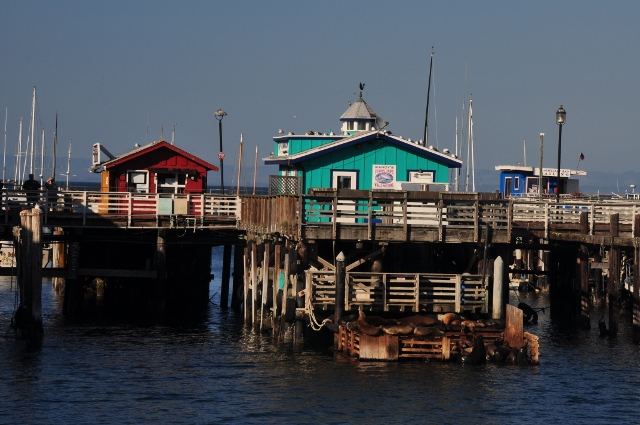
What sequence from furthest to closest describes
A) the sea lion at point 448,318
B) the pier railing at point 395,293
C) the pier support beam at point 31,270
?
the pier support beam at point 31,270 < the pier railing at point 395,293 < the sea lion at point 448,318

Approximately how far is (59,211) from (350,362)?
17.5 m

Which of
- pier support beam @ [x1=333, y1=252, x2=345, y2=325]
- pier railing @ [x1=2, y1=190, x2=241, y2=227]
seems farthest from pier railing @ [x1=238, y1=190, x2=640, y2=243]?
pier railing @ [x1=2, y1=190, x2=241, y2=227]

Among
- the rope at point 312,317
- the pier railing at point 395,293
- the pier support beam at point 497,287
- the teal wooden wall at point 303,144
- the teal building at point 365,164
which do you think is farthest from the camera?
the teal wooden wall at point 303,144

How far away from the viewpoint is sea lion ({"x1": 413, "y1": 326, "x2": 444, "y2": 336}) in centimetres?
3091

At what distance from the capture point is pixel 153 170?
51688mm

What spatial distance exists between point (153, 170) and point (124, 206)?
4.00 meters

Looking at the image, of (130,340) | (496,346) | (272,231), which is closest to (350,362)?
(496,346)

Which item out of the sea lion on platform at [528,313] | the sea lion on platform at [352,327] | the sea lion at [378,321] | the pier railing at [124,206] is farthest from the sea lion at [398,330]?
the pier railing at [124,206]

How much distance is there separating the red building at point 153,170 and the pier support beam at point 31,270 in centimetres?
1751

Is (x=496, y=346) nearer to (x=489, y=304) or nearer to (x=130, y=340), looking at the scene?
(x=489, y=304)

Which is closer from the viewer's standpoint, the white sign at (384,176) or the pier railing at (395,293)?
the pier railing at (395,293)

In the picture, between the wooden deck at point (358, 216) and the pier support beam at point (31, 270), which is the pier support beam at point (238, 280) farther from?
the pier support beam at point (31, 270)

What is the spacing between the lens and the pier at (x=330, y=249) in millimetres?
32531

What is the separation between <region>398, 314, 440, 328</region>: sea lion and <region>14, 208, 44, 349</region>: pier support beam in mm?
10412
